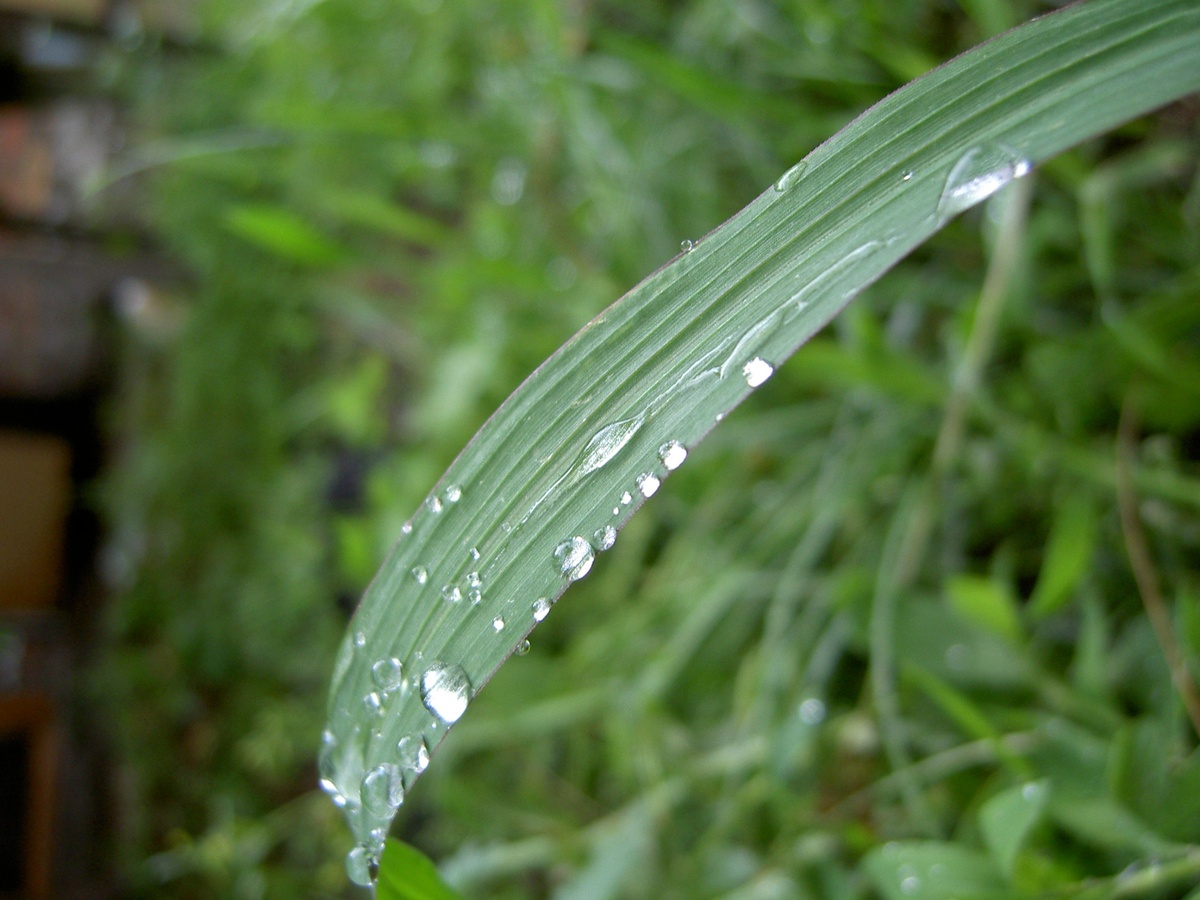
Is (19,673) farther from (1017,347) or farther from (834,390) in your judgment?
(1017,347)

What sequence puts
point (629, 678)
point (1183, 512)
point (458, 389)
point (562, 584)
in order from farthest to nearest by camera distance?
point (458, 389) → point (629, 678) → point (1183, 512) → point (562, 584)

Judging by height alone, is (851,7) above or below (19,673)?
below

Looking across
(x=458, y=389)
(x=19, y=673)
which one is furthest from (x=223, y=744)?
(x=458, y=389)

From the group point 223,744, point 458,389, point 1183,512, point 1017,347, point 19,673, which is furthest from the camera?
point 19,673

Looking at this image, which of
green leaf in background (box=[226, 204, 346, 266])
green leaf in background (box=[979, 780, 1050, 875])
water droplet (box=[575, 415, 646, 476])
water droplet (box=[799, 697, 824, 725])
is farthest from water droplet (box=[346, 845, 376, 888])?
green leaf in background (box=[226, 204, 346, 266])

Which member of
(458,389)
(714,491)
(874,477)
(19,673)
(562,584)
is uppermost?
(19,673)

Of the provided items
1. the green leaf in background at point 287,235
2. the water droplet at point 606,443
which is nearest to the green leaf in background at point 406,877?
the water droplet at point 606,443

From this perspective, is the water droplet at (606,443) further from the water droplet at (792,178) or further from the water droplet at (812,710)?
the water droplet at (812,710)
